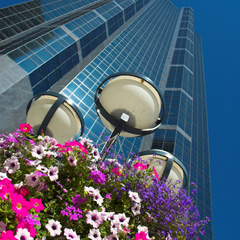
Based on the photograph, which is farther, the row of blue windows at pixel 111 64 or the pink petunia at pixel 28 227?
the row of blue windows at pixel 111 64

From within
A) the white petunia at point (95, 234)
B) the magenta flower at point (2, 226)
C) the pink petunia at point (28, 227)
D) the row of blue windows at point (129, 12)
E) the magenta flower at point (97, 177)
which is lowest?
the magenta flower at point (2, 226)


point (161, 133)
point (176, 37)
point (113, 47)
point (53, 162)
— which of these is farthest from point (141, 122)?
point (176, 37)

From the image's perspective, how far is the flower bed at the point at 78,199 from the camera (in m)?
2.13

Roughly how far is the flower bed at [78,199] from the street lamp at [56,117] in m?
1.30

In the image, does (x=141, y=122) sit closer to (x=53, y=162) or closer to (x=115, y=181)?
(x=115, y=181)

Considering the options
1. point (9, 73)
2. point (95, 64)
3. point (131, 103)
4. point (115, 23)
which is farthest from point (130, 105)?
point (115, 23)

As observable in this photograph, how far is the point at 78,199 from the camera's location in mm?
2631

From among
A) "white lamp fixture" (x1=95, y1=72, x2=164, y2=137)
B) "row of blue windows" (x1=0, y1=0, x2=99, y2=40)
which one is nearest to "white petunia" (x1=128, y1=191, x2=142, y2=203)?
"white lamp fixture" (x1=95, y1=72, x2=164, y2=137)

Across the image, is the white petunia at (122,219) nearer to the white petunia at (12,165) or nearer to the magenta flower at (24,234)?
the magenta flower at (24,234)

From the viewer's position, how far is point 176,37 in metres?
78.7

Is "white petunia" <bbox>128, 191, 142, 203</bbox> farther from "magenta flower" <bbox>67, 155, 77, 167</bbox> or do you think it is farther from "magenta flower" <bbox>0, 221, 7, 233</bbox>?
"magenta flower" <bbox>0, 221, 7, 233</bbox>

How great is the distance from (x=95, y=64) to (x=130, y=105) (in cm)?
3059

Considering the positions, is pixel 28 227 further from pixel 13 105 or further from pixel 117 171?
pixel 13 105

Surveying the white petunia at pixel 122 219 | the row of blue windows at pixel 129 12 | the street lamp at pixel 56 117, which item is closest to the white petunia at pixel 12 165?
the white petunia at pixel 122 219
